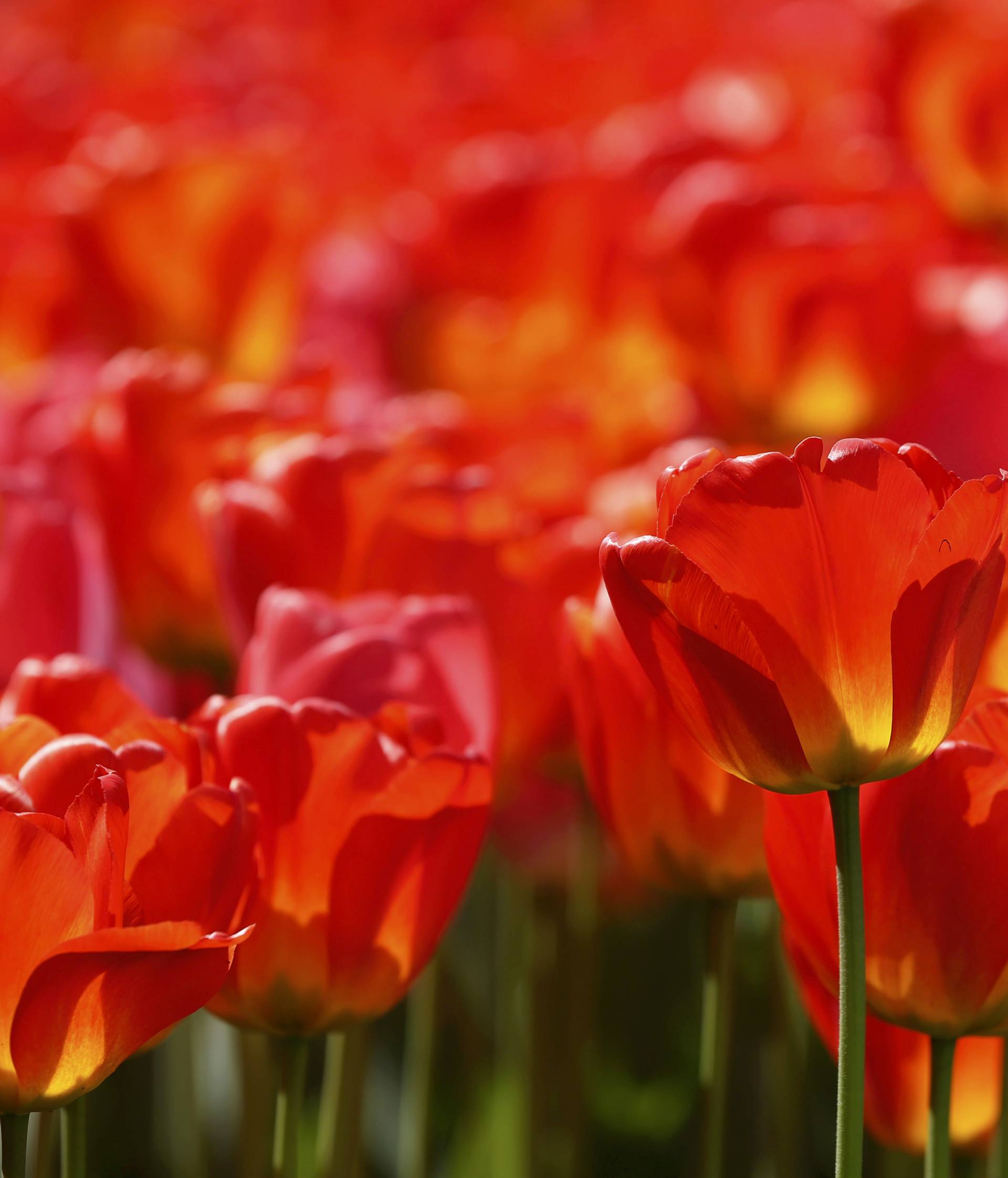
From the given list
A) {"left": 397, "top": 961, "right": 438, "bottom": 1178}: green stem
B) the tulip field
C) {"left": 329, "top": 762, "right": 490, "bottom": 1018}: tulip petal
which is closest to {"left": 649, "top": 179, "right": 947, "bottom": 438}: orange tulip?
the tulip field

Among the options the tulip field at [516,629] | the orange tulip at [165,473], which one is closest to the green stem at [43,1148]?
the tulip field at [516,629]

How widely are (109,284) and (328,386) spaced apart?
0.27 metres

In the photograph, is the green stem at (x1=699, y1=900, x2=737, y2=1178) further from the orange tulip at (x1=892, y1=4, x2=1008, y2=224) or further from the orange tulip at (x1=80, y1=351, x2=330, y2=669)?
the orange tulip at (x1=892, y1=4, x2=1008, y2=224)

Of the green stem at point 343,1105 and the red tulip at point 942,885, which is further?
the green stem at point 343,1105

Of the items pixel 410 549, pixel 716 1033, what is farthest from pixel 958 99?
pixel 716 1033

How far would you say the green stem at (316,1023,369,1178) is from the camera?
1.55ft

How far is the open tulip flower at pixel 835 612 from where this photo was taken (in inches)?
12.2

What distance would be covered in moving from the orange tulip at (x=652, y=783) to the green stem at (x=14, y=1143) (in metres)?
0.17

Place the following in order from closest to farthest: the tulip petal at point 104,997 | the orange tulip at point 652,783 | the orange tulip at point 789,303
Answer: the tulip petal at point 104,997 → the orange tulip at point 652,783 → the orange tulip at point 789,303

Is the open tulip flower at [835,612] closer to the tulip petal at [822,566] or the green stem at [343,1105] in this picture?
the tulip petal at [822,566]

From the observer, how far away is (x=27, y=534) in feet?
1.76

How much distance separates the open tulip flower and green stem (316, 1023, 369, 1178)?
200 mm

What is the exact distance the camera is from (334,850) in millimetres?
373

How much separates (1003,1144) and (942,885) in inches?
7.8
